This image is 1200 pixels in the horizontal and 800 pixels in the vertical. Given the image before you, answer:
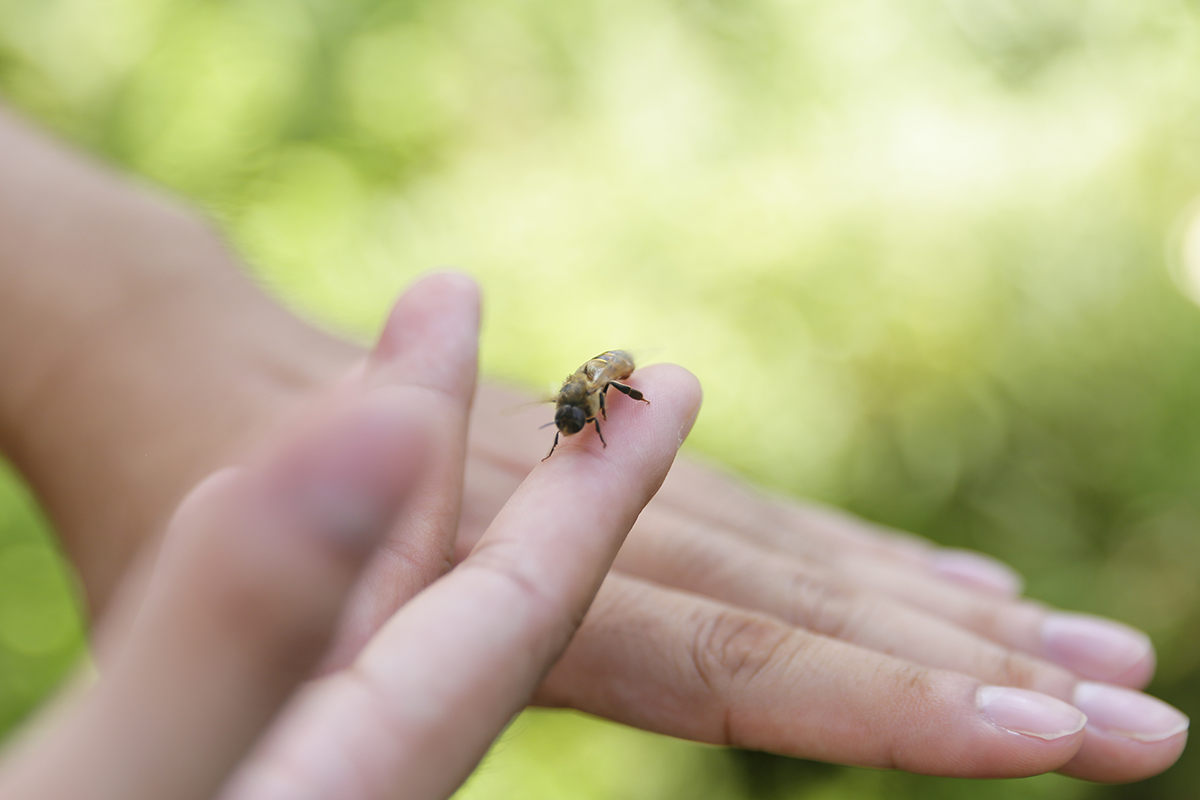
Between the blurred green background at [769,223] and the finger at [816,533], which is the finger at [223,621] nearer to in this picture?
the finger at [816,533]

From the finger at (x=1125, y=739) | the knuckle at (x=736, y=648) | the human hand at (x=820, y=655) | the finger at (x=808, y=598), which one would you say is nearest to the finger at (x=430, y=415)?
the human hand at (x=820, y=655)

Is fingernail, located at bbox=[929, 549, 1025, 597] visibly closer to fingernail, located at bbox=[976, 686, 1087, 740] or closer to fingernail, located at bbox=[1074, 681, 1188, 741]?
fingernail, located at bbox=[1074, 681, 1188, 741]

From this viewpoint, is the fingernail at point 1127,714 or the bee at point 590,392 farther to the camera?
the fingernail at point 1127,714

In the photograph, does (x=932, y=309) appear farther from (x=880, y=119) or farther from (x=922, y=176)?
(x=880, y=119)

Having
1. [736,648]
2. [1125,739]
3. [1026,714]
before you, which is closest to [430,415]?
[736,648]

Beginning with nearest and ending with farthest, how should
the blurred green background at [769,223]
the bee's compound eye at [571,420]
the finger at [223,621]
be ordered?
1. the finger at [223,621]
2. the bee's compound eye at [571,420]
3. the blurred green background at [769,223]

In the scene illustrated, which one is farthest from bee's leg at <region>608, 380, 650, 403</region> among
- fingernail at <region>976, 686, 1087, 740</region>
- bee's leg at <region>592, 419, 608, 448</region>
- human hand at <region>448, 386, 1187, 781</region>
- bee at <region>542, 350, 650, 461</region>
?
fingernail at <region>976, 686, 1087, 740</region>

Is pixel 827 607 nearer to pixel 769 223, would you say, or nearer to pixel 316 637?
pixel 316 637

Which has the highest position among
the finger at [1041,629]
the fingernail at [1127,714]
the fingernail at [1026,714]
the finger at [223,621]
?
the finger at [1041,629]
